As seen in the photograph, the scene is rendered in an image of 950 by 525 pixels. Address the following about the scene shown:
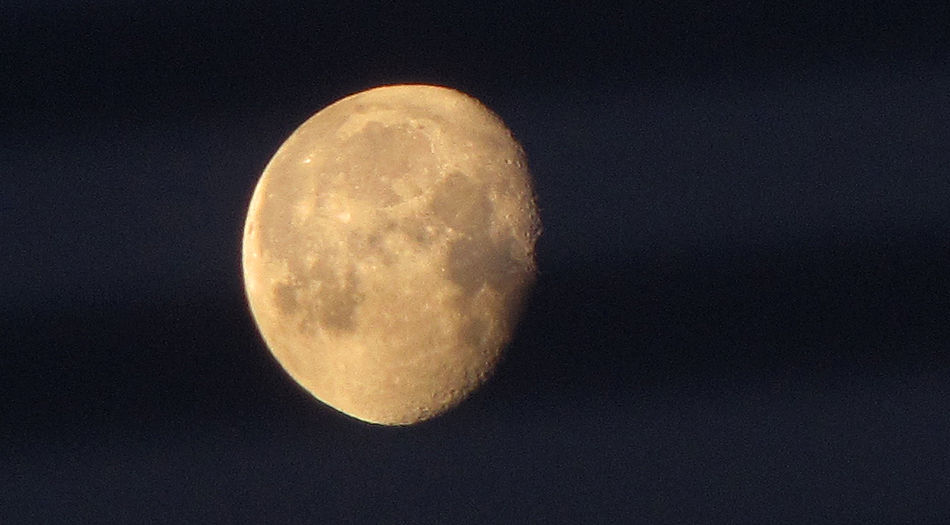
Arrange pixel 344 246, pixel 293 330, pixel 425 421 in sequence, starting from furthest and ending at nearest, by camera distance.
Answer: pixel 425 421 < pixel 293 330 < pixel 344 246

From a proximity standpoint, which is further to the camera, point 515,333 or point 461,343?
point 515,333

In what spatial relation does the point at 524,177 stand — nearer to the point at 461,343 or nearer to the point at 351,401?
the point at 461,343

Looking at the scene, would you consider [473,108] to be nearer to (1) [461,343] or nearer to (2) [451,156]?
(2) [451,156]

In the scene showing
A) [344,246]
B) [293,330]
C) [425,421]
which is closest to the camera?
[344,246]

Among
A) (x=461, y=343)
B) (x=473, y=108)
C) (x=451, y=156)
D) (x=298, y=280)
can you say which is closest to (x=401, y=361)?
(x=461, y=343)

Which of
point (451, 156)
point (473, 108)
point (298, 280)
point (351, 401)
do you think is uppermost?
point (473, 108)

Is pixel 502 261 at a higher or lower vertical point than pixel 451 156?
lower

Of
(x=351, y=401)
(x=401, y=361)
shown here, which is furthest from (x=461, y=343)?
(x=351, y=401)
